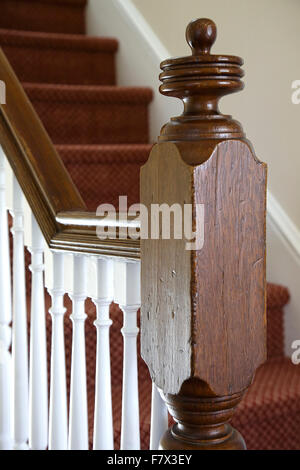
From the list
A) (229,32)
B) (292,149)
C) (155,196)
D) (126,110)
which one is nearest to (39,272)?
(155,196)

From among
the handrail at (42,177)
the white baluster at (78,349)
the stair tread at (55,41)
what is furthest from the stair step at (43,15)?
the white baluster at (78,349)

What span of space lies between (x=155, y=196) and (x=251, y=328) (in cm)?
19

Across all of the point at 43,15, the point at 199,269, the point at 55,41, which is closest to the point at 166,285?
the point at 199,269

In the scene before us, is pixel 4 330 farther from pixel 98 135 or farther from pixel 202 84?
pixel 98 135

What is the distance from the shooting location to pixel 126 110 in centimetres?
237

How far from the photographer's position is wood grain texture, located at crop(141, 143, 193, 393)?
0.71 m

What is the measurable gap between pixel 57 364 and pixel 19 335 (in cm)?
15

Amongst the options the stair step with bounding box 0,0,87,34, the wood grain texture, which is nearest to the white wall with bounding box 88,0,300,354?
→ the stair step with bounding box 0,0,87,34

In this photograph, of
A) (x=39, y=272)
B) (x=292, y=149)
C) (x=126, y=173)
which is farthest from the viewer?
(x=126, y=173)

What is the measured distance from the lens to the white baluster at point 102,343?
98 centimetres

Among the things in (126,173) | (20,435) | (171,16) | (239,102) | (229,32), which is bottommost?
(20,435)

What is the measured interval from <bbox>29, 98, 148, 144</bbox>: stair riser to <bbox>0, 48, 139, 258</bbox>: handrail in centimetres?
98

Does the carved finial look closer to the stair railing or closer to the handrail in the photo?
the stair railing
